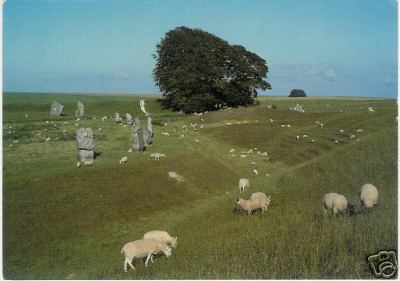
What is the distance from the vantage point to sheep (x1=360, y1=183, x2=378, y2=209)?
22031mm

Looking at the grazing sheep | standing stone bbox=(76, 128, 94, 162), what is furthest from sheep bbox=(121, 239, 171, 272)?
standing stone bbox=(76, 128, 94, 162)

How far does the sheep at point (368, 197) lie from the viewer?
22.0m

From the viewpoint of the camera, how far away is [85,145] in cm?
3259

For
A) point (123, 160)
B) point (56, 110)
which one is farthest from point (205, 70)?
point (123, 160)

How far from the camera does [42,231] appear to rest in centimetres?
2217

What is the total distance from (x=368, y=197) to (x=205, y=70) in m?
43.7

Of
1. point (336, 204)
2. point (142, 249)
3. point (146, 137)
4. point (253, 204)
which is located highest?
point (146, 137)

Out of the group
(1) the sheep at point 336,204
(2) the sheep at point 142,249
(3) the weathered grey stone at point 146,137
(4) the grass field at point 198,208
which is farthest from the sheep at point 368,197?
(3) the weathered grey stone at point 146,137

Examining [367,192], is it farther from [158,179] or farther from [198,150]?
[198,150]

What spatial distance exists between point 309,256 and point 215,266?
359 centimetres

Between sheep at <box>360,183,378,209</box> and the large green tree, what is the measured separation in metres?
42.9

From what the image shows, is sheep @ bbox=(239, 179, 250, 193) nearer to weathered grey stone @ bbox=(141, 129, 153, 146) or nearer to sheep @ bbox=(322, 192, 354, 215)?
sheep @ bbox=(322, 192, 354, 215)

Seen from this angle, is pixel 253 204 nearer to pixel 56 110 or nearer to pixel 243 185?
pixel 243 185

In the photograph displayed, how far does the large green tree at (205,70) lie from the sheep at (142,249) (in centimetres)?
4648
